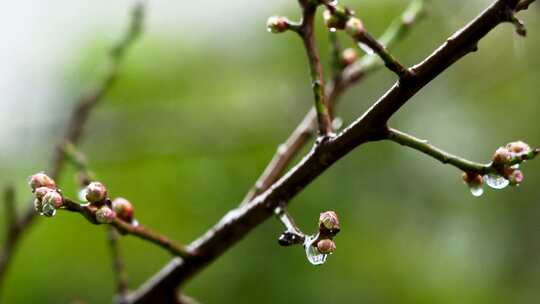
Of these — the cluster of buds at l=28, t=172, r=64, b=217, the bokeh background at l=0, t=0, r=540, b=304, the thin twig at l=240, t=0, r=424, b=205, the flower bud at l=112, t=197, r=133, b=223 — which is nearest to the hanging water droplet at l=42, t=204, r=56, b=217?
the cluster of buds at l=28, t=172, r=64, b=217

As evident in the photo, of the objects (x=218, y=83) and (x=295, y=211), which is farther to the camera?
(x=218, y=83)

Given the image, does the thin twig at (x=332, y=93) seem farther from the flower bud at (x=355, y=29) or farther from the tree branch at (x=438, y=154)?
the flower bud at (x=355, y=29)

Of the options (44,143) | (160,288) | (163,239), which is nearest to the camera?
(163,239)

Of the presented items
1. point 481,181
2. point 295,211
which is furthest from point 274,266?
point 481,181

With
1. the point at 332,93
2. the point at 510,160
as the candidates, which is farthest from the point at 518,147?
the point at 332,93

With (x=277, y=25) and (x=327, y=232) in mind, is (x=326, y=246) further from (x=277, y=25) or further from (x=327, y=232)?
(x=277, y=25)

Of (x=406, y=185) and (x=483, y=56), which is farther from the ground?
(x=483, y=56)

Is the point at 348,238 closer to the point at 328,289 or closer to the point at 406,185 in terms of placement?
the point at 328,289

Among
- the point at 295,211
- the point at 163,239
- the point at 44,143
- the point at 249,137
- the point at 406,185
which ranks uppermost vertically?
the point at 163,239
